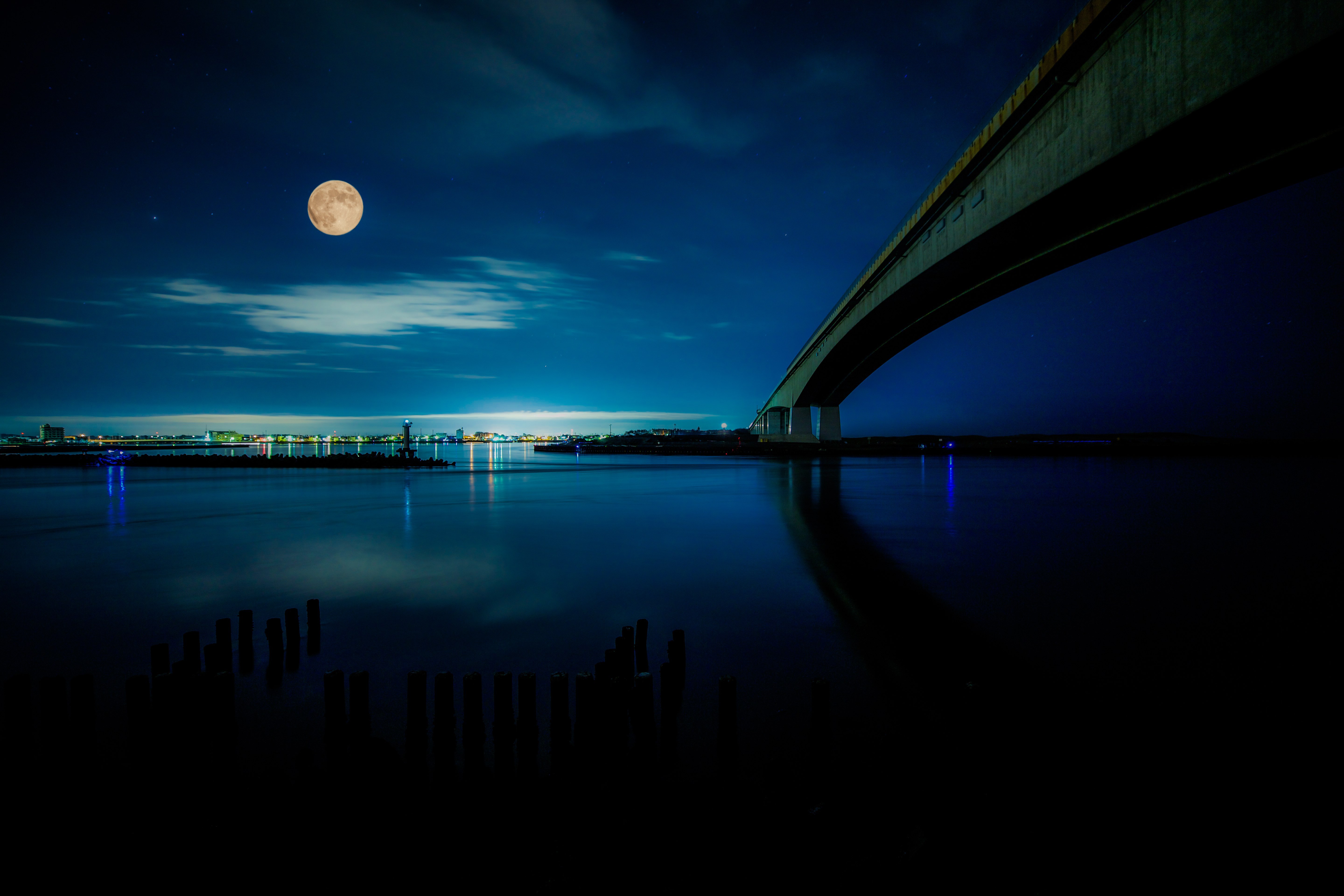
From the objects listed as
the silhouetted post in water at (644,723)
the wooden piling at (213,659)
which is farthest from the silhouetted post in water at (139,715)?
the silhouetted post in water at (644,723)

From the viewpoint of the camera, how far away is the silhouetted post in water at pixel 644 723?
5.40 meters

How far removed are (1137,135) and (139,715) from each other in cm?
2006

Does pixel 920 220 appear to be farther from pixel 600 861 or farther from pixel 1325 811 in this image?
pixel 600 861

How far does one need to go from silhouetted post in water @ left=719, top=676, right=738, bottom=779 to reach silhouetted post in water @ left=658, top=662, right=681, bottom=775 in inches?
25.0

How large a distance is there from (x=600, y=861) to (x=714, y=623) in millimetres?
6447

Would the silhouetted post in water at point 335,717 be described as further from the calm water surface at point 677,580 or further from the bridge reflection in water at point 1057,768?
the bridge reflection in water at point 1057,768

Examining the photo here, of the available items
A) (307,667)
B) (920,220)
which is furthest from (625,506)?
(307,667)

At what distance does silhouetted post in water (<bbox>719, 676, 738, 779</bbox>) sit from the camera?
18.1 ft

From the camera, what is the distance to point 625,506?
99.9ft

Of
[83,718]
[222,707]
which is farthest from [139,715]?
[222,707]

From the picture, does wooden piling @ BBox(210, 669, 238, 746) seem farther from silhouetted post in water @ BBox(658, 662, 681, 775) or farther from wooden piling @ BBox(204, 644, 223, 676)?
silhouetted post in water @ BBox(658, 662, 681, 775)

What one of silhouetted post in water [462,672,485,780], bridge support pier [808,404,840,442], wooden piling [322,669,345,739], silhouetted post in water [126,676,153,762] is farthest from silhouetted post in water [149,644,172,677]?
bridge support pier [808,404,840,442]

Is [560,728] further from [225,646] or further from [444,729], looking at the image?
[225,646]

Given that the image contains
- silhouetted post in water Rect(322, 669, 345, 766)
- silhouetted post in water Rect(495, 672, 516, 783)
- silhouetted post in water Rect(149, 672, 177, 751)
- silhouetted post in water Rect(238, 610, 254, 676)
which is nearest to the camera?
silhouetted post in water Rect(495, 672, 516, 783)
